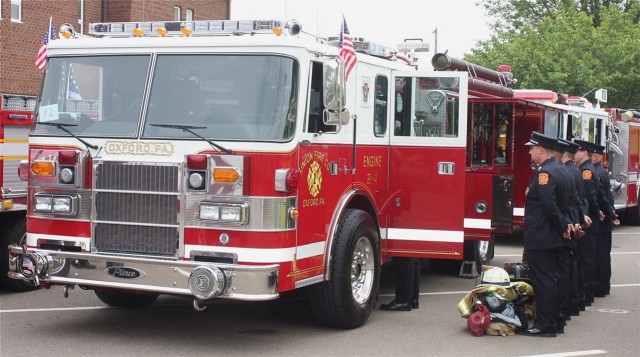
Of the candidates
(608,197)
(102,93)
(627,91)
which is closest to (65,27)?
(102,93)

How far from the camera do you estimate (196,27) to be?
7.43 meters

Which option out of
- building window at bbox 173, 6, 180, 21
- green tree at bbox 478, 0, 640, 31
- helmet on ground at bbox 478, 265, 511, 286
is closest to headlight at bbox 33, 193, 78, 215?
helmet on ground at bbox 478, 265, 511, 286

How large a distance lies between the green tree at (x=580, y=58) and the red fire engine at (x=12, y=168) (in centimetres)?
2343

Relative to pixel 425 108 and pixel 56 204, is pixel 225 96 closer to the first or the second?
pixel 56 204

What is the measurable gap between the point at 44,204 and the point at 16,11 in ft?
52.1

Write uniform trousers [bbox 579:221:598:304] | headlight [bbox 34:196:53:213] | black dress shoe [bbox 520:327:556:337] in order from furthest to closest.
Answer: uniform trousers [bbox 579:221:598:304]
black dress shoe [bbox 520:327:556:337]
headlight [bbox 34:196:53:213]

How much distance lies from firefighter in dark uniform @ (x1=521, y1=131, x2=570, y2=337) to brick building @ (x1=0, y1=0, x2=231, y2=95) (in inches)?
625

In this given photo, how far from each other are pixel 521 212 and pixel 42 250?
8859 millimetres

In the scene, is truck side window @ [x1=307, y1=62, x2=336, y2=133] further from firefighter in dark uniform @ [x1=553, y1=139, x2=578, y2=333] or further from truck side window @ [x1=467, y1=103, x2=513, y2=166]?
truck side window @ [x1=467, y1=103, x2=513, y2=166]

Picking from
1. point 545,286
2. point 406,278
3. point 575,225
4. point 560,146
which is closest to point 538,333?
point 545,286

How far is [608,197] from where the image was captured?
10406mm

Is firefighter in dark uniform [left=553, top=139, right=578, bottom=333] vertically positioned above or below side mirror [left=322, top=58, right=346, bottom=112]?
below

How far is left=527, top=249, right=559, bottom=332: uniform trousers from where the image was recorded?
794 cm

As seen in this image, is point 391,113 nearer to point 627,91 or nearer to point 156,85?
point 156,85
